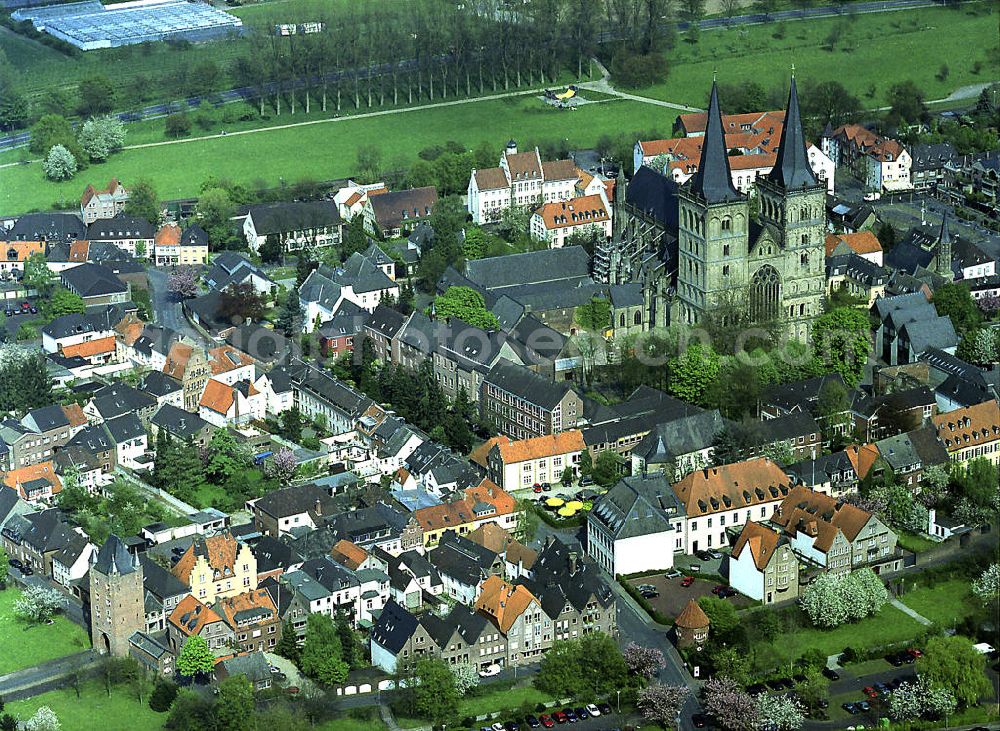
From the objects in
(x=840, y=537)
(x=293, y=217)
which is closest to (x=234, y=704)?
(x=840, y=537)

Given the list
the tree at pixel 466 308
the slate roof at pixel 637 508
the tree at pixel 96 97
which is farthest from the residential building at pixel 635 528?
the tree at pixel 96 97

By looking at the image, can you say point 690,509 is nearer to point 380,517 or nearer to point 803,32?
point 380,517

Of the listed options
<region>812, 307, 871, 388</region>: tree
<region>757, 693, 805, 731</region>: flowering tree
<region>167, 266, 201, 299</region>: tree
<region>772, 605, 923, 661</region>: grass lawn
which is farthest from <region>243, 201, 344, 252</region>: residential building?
<region>757, 693, 805, 731</region>: flowering tree

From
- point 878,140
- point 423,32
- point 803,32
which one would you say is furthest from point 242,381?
point 803,32

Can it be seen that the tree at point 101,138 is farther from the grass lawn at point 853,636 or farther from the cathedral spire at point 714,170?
the grass lawn at point 853,636

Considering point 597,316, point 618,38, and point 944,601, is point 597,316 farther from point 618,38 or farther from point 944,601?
point 618,38

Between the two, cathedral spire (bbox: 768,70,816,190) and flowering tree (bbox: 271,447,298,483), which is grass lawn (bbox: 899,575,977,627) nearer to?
cathedral spire (bbox: 768,70,816,190)
